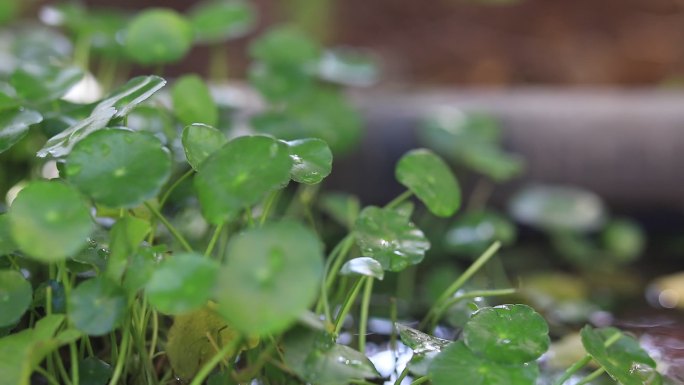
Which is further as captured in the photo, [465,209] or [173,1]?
[173,1]

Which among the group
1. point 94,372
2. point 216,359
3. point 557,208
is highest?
point 216,359

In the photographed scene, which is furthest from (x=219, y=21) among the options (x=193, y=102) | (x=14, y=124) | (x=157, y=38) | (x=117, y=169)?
(x=117, y=169)

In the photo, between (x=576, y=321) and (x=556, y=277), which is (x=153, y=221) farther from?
(x=556, y=277)

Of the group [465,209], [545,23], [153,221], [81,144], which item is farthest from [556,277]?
[545,23]

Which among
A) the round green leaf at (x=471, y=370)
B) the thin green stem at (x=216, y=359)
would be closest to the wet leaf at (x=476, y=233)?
the round green leaf at (x=471, y=370)

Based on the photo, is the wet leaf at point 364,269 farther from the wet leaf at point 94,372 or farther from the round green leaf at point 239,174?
the wet leaf at point 94,372

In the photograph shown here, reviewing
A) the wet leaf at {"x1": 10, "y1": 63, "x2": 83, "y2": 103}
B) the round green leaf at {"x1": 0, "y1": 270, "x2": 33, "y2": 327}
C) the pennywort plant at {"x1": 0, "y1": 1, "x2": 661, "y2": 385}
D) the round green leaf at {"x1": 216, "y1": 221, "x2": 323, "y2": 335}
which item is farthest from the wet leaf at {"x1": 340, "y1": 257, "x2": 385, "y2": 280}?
the wet leaf at {"x1": 10, "y1": 63, "x2": 83, "y2": 103}

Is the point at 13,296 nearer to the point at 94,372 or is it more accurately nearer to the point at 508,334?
the point at 94,372
